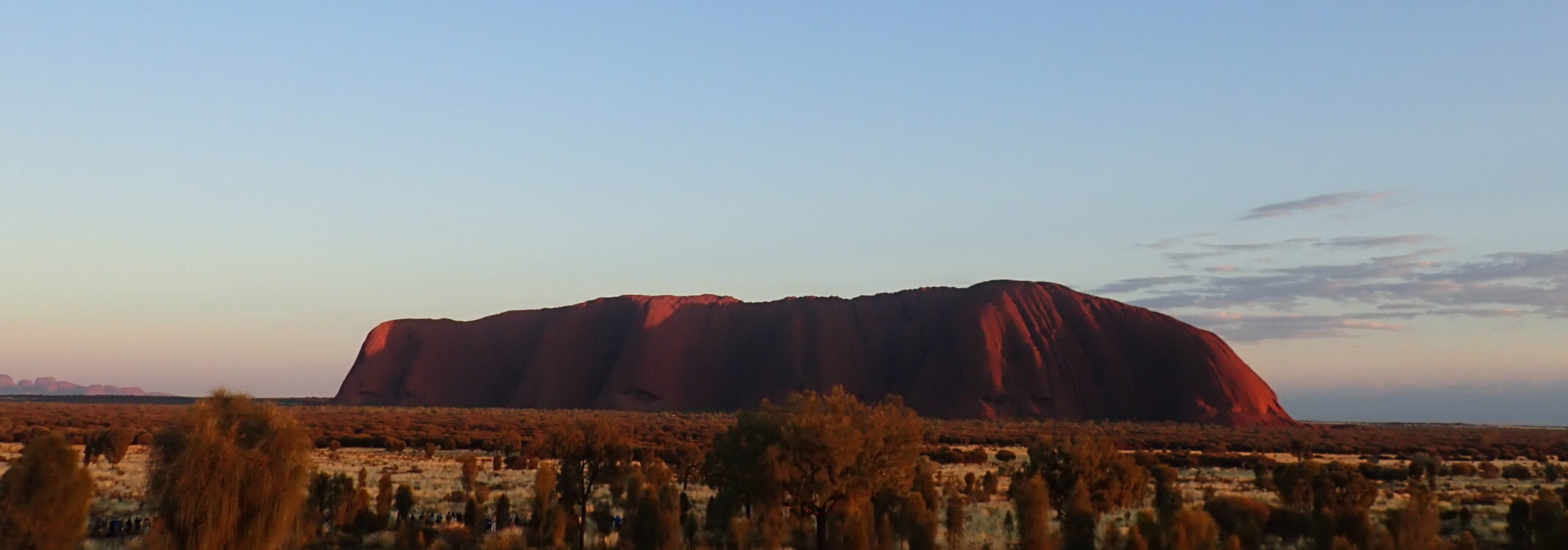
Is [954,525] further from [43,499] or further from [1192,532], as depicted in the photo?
[43,499]

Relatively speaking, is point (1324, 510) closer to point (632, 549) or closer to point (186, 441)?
point (632, 549)

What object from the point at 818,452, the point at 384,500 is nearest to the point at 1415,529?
the point at 818,452

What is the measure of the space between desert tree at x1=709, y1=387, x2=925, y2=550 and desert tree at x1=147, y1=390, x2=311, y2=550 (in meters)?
7.21

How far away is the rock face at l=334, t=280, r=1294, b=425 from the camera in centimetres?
8362

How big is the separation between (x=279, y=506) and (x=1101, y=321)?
86385 millimetres

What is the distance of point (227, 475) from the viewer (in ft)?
41.0

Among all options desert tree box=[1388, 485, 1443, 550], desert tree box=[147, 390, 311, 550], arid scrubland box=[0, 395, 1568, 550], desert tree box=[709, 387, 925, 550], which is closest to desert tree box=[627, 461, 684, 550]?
arid scrubland box=[0, 395, 1568, 550]

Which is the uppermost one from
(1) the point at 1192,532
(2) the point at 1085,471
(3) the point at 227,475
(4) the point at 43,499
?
(3) the point at 227,475

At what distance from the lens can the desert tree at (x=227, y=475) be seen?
1228 cm

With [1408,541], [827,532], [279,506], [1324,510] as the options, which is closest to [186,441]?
[279,506]

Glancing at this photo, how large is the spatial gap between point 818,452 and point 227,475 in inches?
348

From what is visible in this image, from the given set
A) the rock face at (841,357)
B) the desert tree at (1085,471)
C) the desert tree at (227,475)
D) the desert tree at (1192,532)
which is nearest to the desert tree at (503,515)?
the desert tree at (227,475)

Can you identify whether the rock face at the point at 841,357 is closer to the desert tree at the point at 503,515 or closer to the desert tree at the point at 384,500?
the desert tree at the point at 384,500

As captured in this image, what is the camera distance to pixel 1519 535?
19.3 m
